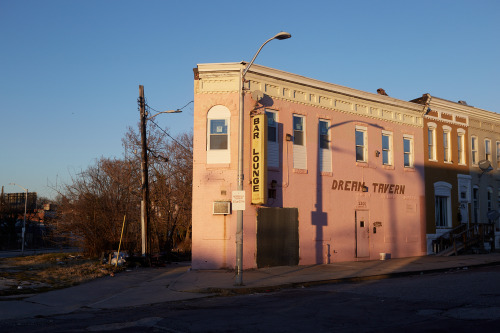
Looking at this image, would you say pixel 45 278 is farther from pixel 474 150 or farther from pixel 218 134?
pixel 474 150

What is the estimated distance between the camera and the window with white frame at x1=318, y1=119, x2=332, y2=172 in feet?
70.1

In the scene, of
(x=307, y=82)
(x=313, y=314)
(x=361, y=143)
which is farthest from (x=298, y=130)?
(x=313, y=314)

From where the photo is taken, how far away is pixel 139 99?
2123 centimetres

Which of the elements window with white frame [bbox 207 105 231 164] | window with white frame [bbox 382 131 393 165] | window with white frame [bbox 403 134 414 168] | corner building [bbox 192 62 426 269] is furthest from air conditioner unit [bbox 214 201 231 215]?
window with white frame [bbox 403 134 414 168]

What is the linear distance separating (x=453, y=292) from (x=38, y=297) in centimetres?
1104

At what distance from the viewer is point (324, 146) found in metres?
21.6

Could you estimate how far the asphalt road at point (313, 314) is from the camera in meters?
7.98

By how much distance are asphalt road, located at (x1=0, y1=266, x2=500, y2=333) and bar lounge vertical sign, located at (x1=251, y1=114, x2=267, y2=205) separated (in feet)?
19.0

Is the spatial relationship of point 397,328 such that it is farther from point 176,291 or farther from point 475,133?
point 475,133

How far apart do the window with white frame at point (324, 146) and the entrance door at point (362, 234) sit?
3.04 m

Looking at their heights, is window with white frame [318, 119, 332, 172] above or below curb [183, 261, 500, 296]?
above

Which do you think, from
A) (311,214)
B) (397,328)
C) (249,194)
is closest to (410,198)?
(311,214)

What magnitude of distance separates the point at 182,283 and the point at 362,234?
10911 millimetres

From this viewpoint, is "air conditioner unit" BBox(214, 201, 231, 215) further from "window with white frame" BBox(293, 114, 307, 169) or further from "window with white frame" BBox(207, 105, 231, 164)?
"window with white frame" BBox(293, 114, 307, 169)
